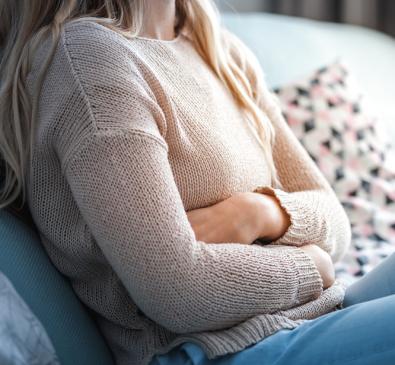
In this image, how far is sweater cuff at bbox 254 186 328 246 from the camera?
124 centimetres

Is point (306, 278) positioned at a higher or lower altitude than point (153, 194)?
lower

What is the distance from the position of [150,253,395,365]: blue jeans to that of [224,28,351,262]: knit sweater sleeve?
0.81 ft

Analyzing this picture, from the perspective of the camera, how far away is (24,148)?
3.74 feet

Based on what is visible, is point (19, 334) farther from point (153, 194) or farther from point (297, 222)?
Answer: point (297, 222)

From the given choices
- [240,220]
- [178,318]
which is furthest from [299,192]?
[178,318]

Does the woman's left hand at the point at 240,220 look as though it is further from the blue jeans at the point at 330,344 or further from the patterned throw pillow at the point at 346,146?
the patterned throw pillow at the point at 346,146

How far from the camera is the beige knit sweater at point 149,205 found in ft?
3.32

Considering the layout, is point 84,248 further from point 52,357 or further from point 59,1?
point 59,1

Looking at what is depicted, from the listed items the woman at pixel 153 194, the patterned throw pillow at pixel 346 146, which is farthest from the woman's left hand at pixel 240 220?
the patterned throw pillow at pixel 346 146

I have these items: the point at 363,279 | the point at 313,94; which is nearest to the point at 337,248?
the point at 363,279

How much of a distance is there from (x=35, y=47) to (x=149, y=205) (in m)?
0.34

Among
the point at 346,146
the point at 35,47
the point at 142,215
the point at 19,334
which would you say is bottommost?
the point at 346,146

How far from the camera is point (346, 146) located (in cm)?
188

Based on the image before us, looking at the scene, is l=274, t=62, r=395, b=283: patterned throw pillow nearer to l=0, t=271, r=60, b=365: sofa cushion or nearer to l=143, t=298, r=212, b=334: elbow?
l=143, t=298, r=212, b=334: elbow
